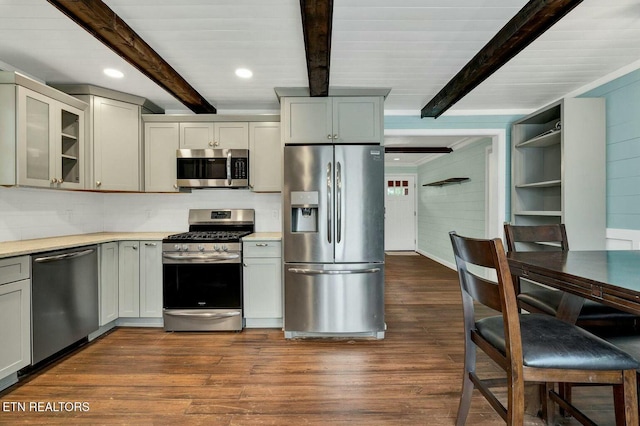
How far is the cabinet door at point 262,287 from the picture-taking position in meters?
3.19

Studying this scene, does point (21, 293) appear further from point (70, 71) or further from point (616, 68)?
point (616, 68)

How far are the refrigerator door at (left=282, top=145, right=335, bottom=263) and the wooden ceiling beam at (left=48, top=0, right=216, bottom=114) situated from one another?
1160 mm

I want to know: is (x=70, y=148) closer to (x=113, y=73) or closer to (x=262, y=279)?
(x=113, y=73)

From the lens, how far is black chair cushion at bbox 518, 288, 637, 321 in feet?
5.74

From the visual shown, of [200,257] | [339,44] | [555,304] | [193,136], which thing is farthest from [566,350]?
[193,136]

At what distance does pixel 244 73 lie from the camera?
9.49 ft

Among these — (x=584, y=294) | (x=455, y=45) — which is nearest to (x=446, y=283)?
(x=455, y=45)

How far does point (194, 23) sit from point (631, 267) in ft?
9.09

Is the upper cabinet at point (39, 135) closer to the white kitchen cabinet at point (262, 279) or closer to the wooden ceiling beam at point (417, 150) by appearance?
the white kitchen cabinet at point (262, 279)

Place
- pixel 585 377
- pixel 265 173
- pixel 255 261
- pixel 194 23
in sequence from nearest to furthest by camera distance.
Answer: pixel 585 377 < pixel 194 23 < pixel 255 261 < pixel 265 173

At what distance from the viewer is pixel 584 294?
4.12 feet

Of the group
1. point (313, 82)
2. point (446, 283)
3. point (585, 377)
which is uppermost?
point (313, 82)

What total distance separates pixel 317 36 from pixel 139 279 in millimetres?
2770

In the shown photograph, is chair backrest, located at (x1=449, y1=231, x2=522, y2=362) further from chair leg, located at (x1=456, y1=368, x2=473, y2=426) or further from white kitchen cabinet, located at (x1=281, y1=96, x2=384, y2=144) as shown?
white kitchen cabinet, located at (x1=281, y1=96, x2=384, y2=144)
